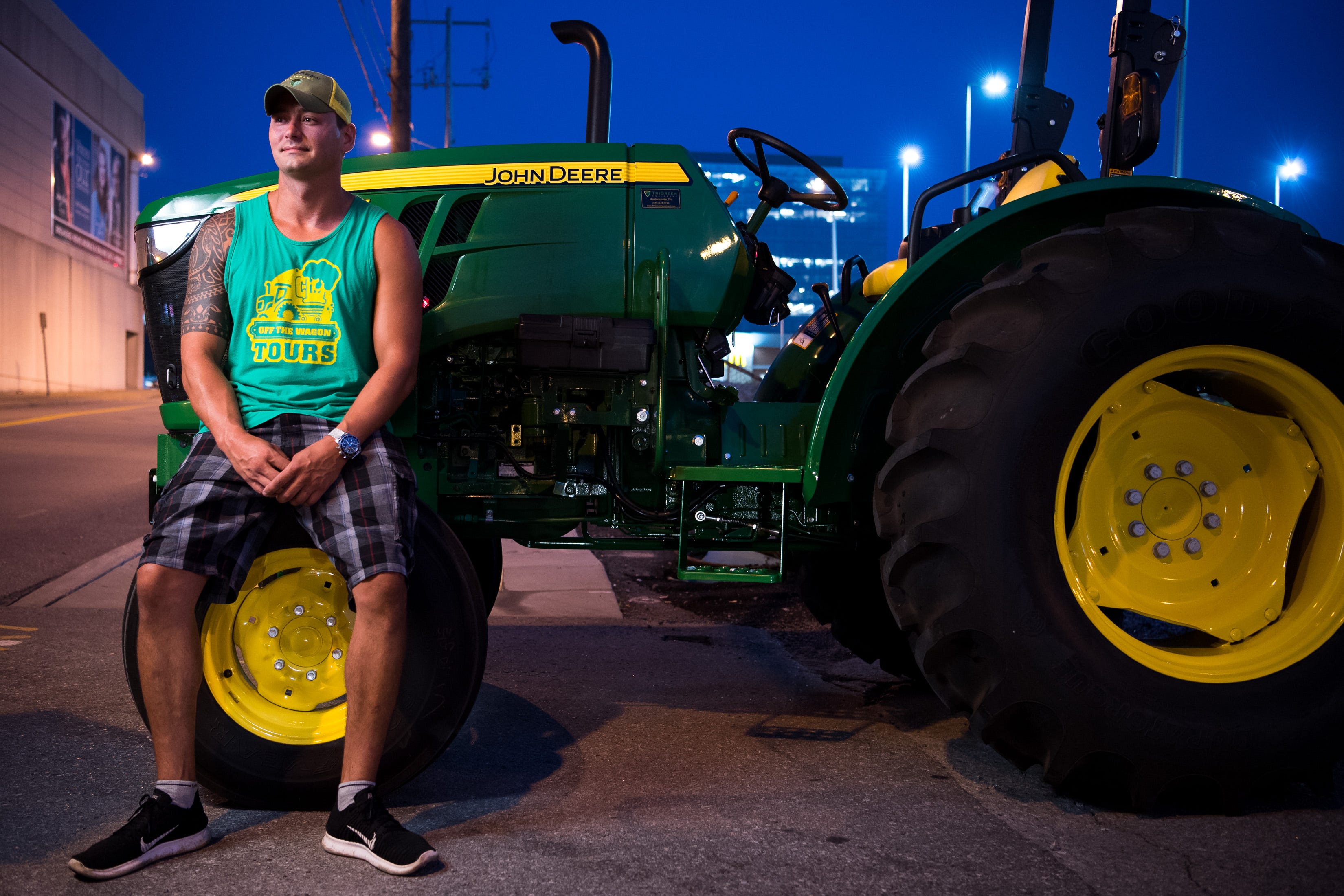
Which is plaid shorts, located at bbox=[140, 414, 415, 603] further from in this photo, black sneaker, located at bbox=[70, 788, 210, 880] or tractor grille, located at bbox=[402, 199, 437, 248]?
tractor grille, located at bbox=[402, 199, 437, 248]

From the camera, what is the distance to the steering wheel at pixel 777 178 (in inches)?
138

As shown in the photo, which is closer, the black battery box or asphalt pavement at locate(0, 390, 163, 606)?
the black battery box

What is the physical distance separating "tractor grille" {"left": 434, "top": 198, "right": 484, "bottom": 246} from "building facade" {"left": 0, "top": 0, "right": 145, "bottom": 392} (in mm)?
35777

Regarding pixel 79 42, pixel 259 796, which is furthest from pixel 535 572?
pixel 79 42

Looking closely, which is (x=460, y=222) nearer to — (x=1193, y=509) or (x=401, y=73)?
(x=1193, y=509)

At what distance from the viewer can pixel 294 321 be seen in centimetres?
256

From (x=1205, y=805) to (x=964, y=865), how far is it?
0.81 meters

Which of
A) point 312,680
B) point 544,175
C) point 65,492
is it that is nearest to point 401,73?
point 65,492

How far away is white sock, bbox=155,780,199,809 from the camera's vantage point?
2326 millimetres

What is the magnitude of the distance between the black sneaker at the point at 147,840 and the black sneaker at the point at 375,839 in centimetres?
29

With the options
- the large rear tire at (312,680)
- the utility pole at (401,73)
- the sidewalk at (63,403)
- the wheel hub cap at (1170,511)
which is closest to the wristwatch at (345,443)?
the large rear tire at (312,680)

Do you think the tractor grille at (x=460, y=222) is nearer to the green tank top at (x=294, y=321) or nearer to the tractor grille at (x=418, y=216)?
the tractor grille at (x=418, y=216)

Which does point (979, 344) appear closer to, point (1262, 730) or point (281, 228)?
point (1262, 730)

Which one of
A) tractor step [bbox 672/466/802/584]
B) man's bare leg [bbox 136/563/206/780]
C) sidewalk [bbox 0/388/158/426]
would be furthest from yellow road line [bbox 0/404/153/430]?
tractor step [bbox 672/466/802/584]
